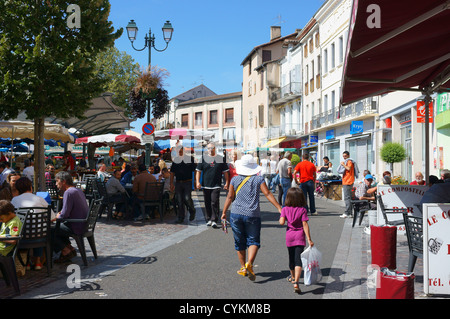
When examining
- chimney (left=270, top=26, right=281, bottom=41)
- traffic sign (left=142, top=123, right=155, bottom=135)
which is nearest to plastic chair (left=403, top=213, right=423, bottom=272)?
traffic sign (left=142, top=123, right=155, bottom=135)

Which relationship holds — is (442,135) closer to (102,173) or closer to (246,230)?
(102,173)

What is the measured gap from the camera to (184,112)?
80.2 m

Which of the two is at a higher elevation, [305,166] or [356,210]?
[305,166]

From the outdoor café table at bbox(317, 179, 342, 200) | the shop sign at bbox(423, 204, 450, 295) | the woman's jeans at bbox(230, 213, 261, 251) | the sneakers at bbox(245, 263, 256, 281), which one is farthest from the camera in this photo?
the outdoor café table at bbox(317, 179, 342, 200)

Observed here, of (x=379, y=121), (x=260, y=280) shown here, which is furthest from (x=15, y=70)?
(x=379, y=121)

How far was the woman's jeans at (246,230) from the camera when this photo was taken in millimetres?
7035

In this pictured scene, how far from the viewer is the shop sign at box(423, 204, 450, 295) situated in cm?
593

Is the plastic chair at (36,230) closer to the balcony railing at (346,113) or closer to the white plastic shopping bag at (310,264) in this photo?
the white plastic shopping bag at (310,264)

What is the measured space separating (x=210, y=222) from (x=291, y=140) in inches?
1553

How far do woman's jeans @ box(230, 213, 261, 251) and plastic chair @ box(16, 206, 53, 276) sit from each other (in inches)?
98.4

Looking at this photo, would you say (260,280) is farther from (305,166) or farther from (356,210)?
(305,166)

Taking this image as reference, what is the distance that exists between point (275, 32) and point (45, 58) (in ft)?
177

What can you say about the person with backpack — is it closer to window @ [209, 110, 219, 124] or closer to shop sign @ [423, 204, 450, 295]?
shop sign @ [423, 204, 450, 295]

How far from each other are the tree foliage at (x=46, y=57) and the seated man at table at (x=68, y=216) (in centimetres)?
422
